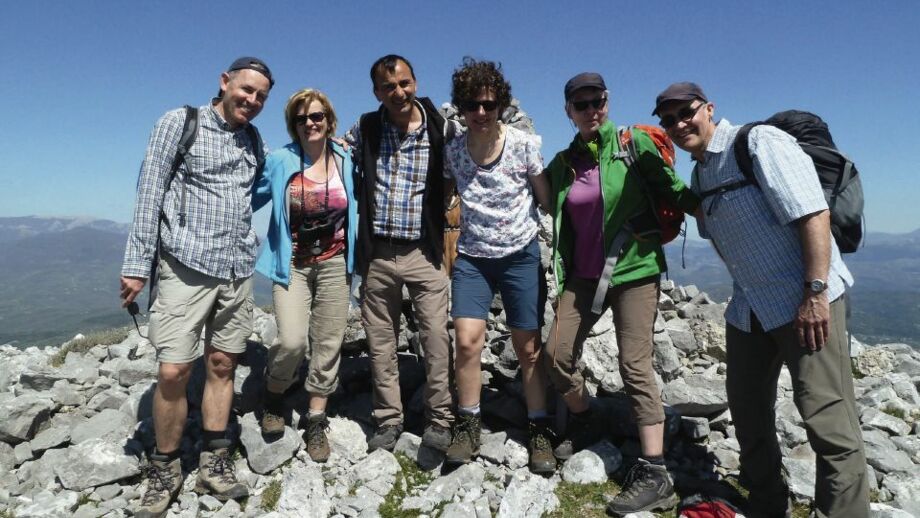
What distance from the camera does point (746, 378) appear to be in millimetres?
5227

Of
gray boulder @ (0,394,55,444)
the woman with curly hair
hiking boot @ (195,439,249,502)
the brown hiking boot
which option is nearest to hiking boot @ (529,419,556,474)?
the woman with curly hair

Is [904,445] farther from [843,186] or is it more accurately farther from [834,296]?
[843,186]

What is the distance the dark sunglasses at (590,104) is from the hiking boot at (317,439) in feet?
15.1

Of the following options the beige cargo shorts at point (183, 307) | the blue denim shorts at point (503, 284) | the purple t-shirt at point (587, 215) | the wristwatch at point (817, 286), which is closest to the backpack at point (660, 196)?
the purple t-shirt at point (587, 215)

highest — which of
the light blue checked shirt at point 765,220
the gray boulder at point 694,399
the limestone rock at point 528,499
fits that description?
the light blue checked shirt at point 765,220

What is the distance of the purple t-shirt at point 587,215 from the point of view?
5.60 metres

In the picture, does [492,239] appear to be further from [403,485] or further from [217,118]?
[217,118]

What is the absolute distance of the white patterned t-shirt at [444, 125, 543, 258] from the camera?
571cm

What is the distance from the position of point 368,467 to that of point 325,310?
1.88 metres

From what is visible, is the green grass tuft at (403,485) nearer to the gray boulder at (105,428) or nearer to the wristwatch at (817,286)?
the gray boulder at (105,428)

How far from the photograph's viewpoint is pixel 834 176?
179 inches

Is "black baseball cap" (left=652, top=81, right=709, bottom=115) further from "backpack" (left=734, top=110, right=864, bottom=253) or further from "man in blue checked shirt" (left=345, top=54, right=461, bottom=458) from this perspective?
"man in blue checked shirt" (left=345, top=54, right=461, bottom=458)

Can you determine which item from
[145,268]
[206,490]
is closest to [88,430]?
[206,490]

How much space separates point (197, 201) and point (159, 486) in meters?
3.01
